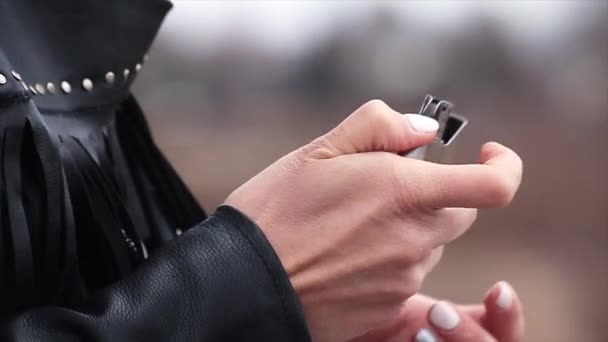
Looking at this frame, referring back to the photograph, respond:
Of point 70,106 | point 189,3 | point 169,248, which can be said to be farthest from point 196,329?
point 189,3

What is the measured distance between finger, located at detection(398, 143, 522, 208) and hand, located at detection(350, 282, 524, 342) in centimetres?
13

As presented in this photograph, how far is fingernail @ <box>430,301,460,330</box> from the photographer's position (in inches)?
20.7

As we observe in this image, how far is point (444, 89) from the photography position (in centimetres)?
201

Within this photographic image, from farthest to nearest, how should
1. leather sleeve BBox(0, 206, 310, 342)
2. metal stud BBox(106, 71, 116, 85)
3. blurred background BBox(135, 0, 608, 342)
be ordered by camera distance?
blurred background BBox(135, 0, 608, 342) → metal stud BBox(106, 71, 116, 85) → leather sleeve BBox(0, 206, 310, 342)

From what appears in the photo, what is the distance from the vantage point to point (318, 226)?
0.43 metres

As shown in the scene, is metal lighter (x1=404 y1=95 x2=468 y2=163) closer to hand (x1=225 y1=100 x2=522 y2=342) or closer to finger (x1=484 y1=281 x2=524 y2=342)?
hand (x1=225 y1=100 x2=522 y2=342)

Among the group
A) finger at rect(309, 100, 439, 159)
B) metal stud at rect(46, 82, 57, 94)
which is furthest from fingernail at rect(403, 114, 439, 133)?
metal stud at rect(46, 82, 57, 94)

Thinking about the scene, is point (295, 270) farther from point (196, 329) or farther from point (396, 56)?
point (396, 56)

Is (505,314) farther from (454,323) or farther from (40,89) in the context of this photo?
(40,89)

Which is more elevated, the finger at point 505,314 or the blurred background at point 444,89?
the finger at point 505,314

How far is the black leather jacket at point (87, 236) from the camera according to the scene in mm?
398

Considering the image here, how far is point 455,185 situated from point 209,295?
140mm

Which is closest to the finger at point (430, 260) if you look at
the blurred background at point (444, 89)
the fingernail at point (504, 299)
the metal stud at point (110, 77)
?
the fingernail at point (504, 299)

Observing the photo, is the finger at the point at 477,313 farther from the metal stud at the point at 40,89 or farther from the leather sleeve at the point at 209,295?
the metal stud at the point at 40,89
